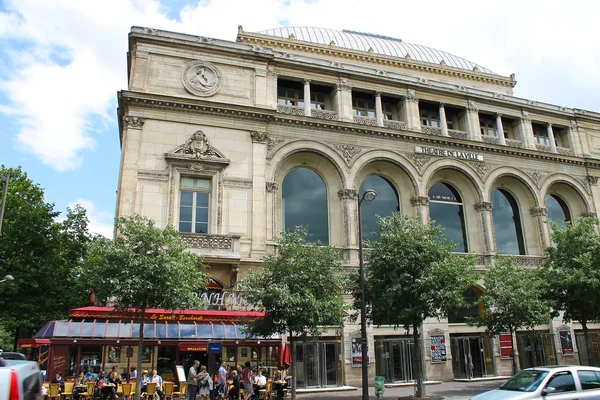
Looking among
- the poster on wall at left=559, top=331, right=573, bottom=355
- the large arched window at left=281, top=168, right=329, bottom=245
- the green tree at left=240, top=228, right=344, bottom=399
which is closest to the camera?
the green tree at left=240, top=228, right=344, bottom=399

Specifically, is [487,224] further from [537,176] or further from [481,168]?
[537,176]

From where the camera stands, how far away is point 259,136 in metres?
29.2

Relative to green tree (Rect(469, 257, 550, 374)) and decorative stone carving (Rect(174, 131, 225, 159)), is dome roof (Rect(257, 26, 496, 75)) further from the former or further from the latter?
green tree (Rect(469, 257, 550, 374))

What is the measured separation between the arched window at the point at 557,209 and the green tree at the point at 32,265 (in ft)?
114

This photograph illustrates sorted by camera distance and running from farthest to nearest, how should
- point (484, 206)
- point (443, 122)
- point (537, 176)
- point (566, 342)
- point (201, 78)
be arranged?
point (537, 176) < point (443, 122) < point (484, 206) < point (566, 342) < point (201, 78)

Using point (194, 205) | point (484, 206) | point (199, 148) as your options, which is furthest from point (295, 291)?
point (484, 206)

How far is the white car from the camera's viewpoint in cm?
1196

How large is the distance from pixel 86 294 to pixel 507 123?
116ft

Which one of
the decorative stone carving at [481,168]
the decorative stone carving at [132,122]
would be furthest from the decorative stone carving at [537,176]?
the decorative stone carving at [132,122]

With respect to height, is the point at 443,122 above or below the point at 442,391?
above

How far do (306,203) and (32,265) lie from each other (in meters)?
20.9

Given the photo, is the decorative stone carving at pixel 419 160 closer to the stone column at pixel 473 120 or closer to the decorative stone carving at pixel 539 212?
the stone column at pixel 473 120

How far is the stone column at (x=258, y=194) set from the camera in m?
27.1

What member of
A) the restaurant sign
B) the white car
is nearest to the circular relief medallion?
the restaurant sign
